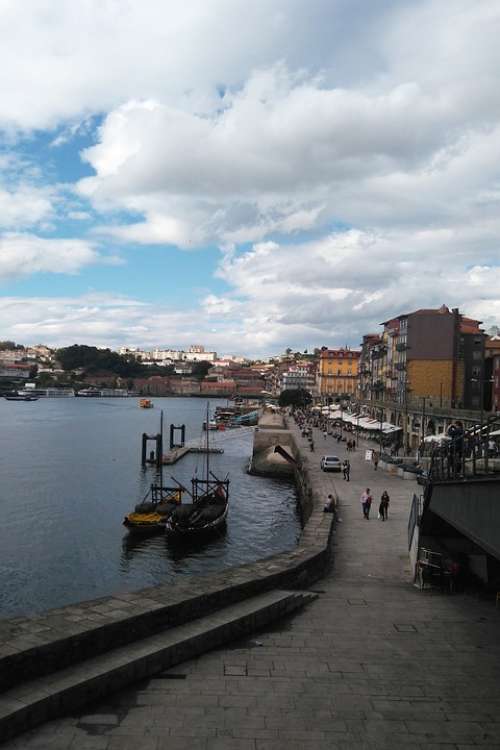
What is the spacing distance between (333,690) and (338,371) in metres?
136

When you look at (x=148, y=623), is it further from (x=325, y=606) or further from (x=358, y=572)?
(x=358, y=572)

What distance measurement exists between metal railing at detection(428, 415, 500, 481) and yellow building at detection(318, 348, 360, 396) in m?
127

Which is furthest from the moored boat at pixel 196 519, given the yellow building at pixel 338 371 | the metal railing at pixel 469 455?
the yellow building at pixel 338 371

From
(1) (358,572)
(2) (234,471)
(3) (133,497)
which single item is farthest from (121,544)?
(2) (234,471)

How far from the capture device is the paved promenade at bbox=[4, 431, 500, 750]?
724 cm

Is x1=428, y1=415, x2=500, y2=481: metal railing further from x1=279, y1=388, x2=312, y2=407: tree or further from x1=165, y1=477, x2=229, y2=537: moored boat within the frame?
x1=279, y1=388, x2=312, y2=407: tree

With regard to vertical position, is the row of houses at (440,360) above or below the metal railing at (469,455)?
above

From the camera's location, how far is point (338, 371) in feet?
470

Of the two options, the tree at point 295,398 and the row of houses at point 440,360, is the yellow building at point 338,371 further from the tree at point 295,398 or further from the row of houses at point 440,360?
the row of houses at point 440,360

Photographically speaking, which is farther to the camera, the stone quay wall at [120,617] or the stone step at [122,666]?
the stone quay wall at [120,617]

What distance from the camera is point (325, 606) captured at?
12125 mm

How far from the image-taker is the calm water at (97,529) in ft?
72.7

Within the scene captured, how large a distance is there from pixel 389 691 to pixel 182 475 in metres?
41.3

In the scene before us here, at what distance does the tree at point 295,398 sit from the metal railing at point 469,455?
434 feet
